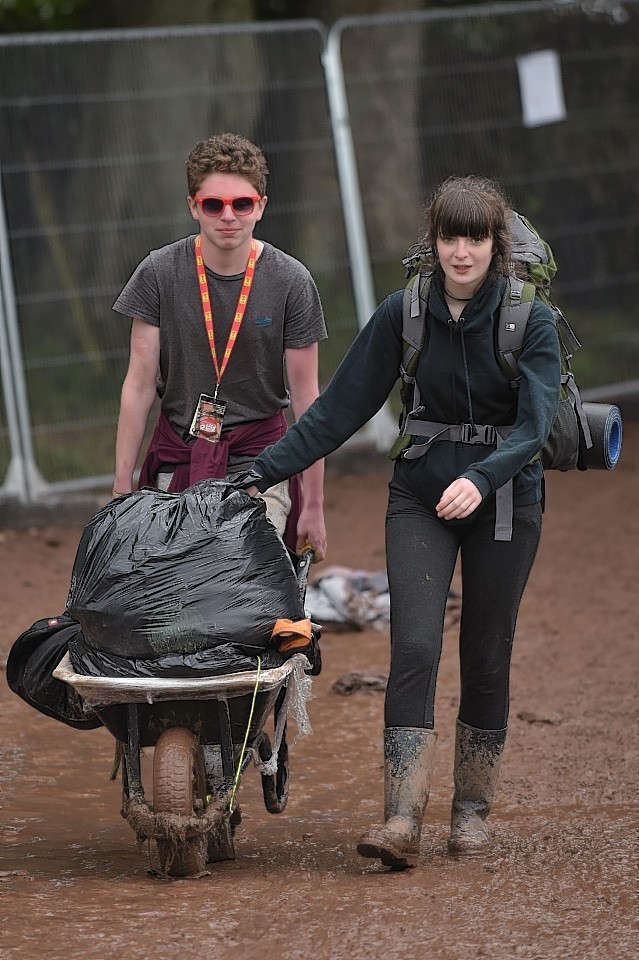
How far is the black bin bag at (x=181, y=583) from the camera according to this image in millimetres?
3832

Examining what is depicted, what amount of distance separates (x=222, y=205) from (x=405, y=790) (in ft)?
5.81

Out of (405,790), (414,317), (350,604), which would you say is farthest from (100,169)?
(405,790)

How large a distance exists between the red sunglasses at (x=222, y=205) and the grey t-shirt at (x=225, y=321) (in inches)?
7.9

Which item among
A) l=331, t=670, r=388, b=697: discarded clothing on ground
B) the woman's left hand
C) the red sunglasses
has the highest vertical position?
the red sunglasses

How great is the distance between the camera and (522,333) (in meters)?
4.01

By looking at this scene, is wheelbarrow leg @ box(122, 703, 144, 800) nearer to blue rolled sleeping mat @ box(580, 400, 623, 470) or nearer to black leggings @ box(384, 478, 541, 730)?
black leggings @ box(384, 478, 541, 730)

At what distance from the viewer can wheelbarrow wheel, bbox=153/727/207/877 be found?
3.87m

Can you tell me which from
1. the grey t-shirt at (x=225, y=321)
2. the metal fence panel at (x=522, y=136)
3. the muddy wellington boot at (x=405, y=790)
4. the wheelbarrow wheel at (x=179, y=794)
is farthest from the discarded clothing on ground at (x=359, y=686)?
the metal fence panel at (x=522, y=136)

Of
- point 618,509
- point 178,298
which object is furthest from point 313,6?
point 178,298

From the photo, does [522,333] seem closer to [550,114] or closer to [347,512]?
[347,512]

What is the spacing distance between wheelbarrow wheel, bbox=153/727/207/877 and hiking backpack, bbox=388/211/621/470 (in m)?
1.01

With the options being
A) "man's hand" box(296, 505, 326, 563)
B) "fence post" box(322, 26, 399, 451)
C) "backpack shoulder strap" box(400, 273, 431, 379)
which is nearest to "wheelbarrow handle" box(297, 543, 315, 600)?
"man's hand" box(296, 505, 326, 563)

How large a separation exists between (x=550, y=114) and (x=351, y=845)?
7.04 m

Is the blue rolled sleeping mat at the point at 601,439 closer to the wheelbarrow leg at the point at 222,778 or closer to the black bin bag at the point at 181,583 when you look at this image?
the black bin bag at the point at 181,583
